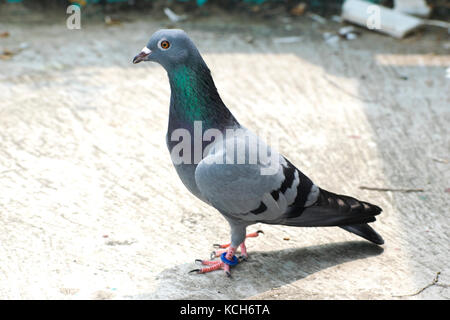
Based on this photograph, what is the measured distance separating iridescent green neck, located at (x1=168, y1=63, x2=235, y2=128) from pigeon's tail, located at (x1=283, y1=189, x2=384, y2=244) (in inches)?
25.5

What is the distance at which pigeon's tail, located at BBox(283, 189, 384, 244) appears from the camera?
10.4ft

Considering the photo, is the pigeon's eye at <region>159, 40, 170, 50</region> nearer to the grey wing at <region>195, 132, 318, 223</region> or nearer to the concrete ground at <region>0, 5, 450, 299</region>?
the grey wing at <region>195, 132, 318, 223</region>

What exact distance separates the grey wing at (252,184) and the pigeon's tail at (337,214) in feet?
0.18

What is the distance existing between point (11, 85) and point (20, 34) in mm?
1583

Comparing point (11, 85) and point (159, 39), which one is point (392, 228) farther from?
point (11, 85)

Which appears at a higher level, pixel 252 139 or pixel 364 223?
pixel 252 139

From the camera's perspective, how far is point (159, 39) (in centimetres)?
299

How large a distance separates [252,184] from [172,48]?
0.75 metres

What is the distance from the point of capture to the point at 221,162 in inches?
114

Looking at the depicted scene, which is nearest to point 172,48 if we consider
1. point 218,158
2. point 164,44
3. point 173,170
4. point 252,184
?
point 164,44

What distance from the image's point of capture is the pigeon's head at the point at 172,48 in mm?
2943

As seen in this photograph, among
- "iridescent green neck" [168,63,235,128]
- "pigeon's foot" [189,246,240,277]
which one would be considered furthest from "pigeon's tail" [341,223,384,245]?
"iridescent green neck" [168,63,235,128]

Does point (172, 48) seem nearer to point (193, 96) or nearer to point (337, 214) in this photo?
point (193, 96)
